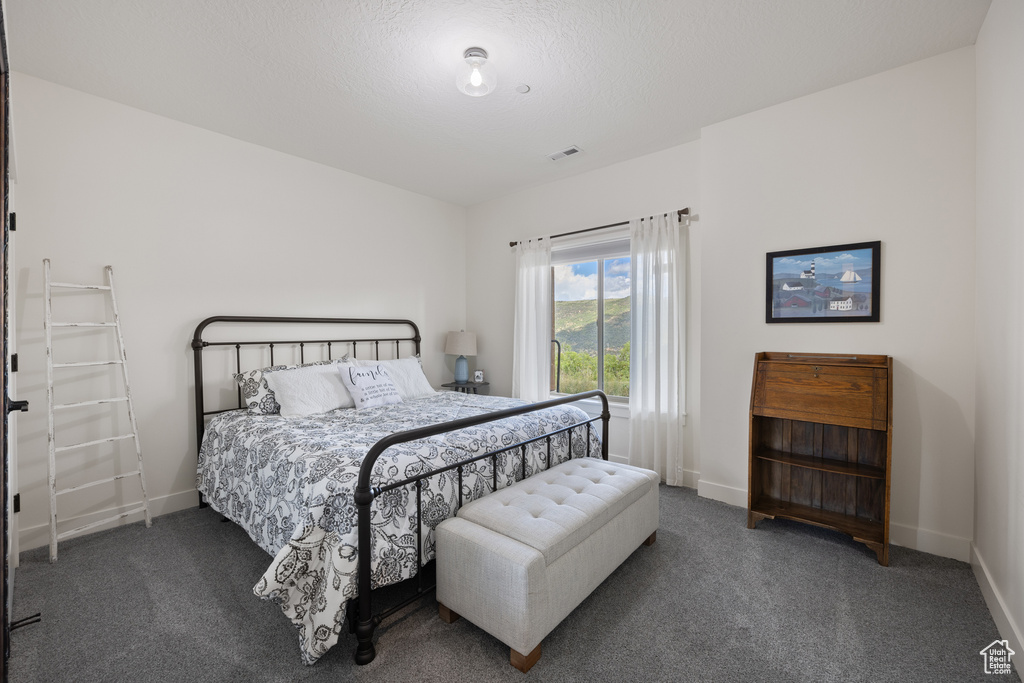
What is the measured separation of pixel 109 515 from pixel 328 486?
2.07m

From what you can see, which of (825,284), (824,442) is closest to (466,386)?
(824,442)

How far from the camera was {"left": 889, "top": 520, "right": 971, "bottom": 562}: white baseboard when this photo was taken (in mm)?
2332

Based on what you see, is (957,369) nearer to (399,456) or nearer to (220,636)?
(399,456)

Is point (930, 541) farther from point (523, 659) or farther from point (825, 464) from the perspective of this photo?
point (523, 659)

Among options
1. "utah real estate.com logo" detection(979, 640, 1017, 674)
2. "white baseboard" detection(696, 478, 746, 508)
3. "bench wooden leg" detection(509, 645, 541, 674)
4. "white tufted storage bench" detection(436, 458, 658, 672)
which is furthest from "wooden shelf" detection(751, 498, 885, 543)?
"bench wooden leg" detection(509, 645, 541, 674)

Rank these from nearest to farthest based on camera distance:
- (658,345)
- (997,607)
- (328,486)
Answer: (328,486), (997,607), (658,345)

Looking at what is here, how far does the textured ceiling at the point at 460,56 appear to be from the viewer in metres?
2.03

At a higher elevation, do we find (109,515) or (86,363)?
(86,363)

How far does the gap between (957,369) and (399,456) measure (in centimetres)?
288

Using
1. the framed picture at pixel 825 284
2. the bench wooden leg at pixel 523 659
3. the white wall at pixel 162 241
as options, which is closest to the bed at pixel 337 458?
the white wall at pixel 162 241

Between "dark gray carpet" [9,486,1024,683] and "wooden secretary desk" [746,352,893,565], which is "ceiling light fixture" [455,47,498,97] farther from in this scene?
"dark gray carpet" [9,486,1024,683]

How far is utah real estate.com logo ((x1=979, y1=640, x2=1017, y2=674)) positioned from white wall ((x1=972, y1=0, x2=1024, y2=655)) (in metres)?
0.05

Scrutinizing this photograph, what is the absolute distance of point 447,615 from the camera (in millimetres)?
1860

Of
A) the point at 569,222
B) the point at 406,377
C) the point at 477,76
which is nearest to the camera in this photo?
the point at 477,76
